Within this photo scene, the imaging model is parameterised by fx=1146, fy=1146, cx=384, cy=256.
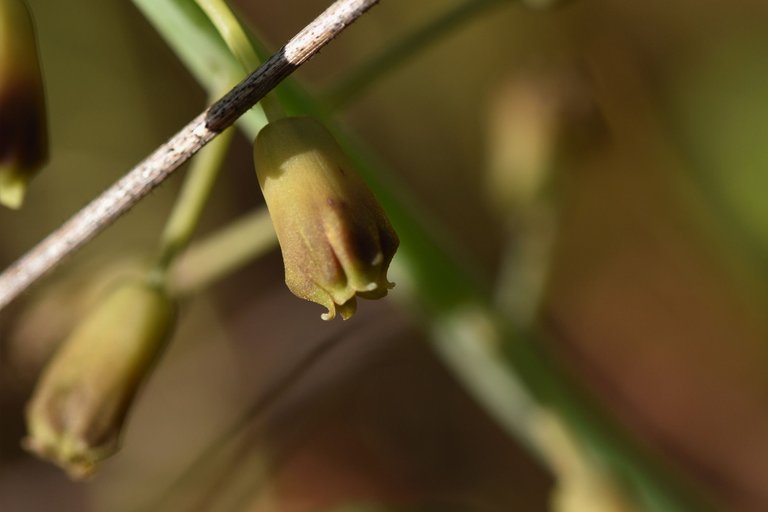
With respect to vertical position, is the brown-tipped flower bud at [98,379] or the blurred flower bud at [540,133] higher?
the blurred flower bud at [540,133]

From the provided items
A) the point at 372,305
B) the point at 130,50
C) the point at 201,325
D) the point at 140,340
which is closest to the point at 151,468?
the point at 201,325

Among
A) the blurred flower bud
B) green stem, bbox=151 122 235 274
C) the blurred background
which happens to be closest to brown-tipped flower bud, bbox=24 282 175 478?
green stem, bbox=151 122 235 274

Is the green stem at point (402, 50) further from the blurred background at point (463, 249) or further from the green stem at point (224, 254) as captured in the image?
the blurred background at point (463, 249)

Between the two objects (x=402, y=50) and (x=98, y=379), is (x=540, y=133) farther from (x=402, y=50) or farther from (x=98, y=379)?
(x=98, y=379)

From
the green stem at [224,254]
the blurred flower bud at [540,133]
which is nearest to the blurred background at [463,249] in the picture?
the blurred flower bud at [540,133]

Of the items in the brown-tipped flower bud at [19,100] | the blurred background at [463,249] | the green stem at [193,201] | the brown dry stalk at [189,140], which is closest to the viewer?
the brown dry stalk at [189,140]

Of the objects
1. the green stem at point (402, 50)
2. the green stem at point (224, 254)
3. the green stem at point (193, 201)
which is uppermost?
the green stem at point (402, 50)
